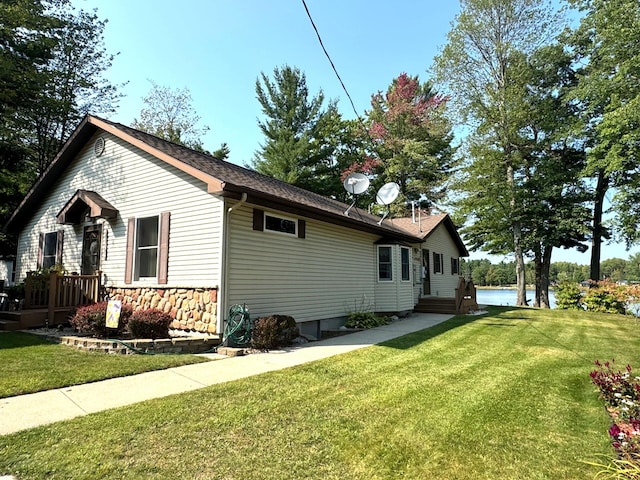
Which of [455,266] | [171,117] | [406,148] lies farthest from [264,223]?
[171,117]

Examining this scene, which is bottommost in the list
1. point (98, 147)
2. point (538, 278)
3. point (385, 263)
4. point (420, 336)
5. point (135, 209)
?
point (420, 336)

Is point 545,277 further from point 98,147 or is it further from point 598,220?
point 98,147

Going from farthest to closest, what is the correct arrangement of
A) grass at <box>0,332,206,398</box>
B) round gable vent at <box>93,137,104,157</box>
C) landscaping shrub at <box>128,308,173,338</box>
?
round gable vent at <box>93,137,104,157</box>
landscaping shrub at <box>128,308,173,338</box>
grass at <box>0,332,206,398</box>

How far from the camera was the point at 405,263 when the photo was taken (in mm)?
12742

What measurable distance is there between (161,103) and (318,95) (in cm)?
1054

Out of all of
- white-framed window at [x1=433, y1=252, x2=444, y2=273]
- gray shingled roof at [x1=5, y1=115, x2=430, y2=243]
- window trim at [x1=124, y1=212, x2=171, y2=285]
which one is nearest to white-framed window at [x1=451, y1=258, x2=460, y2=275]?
white-framed window at [x1=433, y1=252, x2=444, y2=273]

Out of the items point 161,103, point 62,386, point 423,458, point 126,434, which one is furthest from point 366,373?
point 161,103

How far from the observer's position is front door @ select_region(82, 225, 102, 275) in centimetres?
946

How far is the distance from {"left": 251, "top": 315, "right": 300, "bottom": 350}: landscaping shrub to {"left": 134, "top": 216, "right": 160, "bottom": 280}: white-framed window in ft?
9.84

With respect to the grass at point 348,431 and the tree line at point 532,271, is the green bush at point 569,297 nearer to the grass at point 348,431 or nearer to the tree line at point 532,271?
the tree line at point 532,271

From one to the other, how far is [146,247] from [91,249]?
238 cm

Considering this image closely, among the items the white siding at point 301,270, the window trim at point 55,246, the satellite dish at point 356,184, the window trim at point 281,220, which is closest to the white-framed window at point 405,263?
the white siding at point 301,270

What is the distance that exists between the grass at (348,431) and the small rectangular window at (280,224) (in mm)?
3416

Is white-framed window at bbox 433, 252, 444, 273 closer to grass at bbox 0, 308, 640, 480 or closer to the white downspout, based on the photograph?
grass at bbox 0, 308, 640, 480
